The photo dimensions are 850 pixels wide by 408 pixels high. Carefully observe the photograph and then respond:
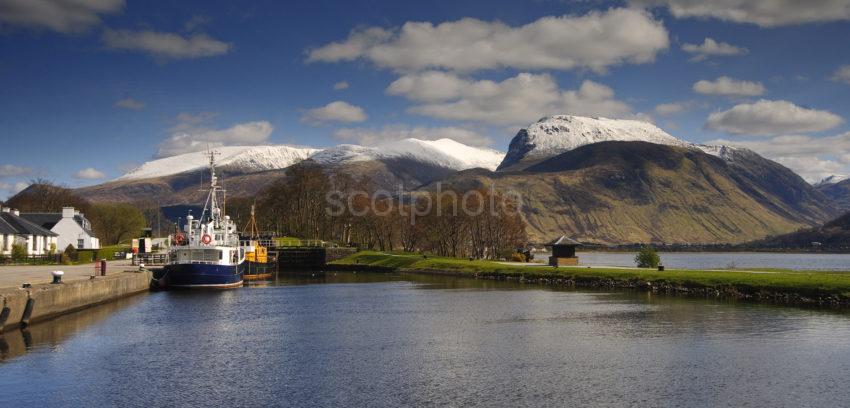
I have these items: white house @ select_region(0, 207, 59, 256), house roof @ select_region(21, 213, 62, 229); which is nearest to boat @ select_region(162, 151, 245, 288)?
white house @ select_region(0, 207, 59, 256)

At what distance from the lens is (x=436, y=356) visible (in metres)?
41.0

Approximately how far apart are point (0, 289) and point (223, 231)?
48936 millimetres

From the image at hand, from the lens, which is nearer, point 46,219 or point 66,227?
point 66,227

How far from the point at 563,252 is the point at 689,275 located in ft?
114

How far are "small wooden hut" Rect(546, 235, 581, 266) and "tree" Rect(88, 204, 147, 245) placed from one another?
109306mm

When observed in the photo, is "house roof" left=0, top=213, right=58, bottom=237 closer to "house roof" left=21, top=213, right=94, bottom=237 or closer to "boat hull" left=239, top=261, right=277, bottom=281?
"house roof" left=21, top=213, right=94, bottom=237

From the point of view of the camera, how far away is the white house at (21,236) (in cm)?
10112

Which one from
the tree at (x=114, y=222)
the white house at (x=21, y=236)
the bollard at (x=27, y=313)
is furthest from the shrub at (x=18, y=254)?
the tree at (x=114, y=222)

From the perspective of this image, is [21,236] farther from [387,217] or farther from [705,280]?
[705,280]

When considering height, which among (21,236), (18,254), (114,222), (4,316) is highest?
(114,222)

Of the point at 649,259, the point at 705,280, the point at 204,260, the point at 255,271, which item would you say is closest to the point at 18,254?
the point at 204,260

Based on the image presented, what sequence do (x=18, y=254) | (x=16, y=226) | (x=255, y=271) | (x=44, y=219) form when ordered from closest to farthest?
(x=18, y=254) → (x=16, y=226) → (x=255, y=271) → (x=44, y=219)

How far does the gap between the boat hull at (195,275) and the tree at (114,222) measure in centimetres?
8858

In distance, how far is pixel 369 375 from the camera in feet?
118
